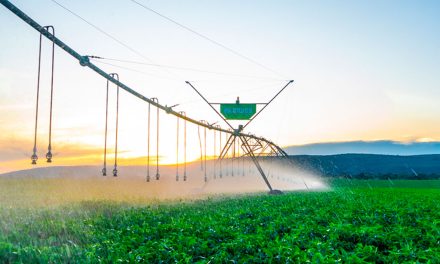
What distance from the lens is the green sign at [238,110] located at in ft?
105

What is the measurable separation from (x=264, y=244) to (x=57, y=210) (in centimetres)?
1277

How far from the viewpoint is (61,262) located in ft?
36.2

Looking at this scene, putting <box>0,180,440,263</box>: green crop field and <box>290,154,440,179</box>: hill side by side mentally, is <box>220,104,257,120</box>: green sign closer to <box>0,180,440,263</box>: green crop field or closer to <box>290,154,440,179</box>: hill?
<box>0,180,440,263</box>: green crop field

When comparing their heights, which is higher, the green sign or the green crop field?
the green sign

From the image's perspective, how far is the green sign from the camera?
3216cm

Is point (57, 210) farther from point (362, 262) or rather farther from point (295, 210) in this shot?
point (362, 262)

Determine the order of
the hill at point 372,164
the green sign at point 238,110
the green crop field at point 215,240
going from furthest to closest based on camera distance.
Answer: the hill at point 372,164
the green sign at point 238,110
the green crop field at point 215,240

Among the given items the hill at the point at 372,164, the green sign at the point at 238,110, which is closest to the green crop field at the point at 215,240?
the green sign at the point at 238,110

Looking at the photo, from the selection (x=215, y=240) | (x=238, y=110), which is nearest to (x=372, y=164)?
(x=238, y=110)

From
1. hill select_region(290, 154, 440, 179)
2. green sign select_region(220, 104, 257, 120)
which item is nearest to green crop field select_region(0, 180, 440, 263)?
green sign select_region(220, 104, 257, 120)

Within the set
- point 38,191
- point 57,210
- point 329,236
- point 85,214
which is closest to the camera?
point 329,236

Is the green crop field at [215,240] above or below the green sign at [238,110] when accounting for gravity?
below

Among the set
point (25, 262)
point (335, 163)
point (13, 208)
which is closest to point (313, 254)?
point (25, 262)

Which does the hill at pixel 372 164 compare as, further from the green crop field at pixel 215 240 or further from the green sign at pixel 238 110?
the green crop field at pixel 215 240
